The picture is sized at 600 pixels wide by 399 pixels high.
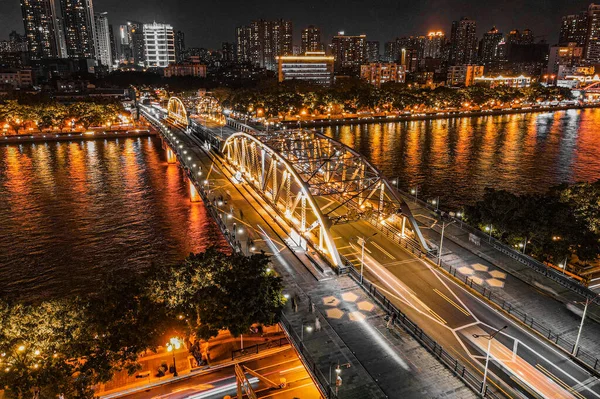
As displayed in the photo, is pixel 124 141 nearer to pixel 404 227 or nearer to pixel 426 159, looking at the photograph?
pixel 426 159

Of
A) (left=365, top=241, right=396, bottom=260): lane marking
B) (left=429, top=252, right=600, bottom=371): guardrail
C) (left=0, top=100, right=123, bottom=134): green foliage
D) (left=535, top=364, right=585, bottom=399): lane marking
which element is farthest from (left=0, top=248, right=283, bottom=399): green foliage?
(left=0, top=100, right=123, bottom=134): green foliage

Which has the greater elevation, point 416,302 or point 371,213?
point 371,213

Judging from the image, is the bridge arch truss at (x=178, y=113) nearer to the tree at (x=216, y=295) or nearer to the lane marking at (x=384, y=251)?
the lane marking at (x=384, y=251)

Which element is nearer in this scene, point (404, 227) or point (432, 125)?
point (404, 227)

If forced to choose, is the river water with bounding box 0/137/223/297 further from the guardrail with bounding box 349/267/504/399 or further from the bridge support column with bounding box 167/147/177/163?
the guardrail with bounding box 349/267/504/399

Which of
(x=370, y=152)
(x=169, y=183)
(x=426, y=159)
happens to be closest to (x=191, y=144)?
(x=169, y=183)

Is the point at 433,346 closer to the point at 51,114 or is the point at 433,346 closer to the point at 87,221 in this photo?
the point at 87,221

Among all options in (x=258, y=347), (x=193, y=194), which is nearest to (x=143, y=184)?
(x=193, y=194)
